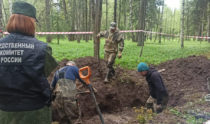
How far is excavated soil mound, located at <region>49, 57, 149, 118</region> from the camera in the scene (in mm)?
6059

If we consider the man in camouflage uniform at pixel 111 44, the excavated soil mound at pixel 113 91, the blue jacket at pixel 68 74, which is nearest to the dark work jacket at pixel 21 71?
the blue jacket at pixel 68 74

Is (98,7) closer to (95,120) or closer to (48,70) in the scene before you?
(95,120)

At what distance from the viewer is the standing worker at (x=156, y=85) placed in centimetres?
476

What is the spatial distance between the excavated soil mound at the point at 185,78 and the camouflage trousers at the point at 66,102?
3325 millimetres

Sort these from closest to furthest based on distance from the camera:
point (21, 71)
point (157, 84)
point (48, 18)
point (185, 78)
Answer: point (21, 71) → point (157, 84) → point (185, 78) → point (48, 18)

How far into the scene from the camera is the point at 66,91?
3885 mm

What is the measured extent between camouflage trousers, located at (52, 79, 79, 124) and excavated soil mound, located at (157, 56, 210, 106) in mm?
3325

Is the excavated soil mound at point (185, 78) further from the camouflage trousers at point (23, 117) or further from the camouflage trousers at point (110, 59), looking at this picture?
the camouflage trousers at point (23, 117)

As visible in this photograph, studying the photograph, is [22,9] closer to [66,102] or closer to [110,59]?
[66,102]

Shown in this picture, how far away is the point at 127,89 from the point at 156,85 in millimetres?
2662

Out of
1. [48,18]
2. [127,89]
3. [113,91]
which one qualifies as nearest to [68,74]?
[113,91]

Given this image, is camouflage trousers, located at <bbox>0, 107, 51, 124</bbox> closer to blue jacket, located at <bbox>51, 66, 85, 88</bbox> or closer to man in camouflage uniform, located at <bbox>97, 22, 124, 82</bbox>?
blue jacket, located at <bbox>51, 66, 85, 88</bbox>

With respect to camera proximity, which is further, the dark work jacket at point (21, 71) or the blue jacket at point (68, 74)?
the blue jacket at point (68, 74)

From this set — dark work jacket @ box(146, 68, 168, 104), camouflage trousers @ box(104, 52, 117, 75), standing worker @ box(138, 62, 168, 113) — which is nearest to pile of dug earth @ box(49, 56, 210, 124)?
camouflage trousers @ box(104, 52, 117, 75)
